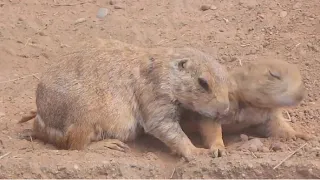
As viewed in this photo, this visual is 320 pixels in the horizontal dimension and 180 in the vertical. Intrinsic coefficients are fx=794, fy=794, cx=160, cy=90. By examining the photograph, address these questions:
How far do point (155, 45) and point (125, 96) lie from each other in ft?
6.02

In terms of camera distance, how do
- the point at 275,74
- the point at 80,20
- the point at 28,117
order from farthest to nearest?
the point at 80,20
the point at 28,117
the point at 275,74

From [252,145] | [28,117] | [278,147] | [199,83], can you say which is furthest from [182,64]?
[28,117]

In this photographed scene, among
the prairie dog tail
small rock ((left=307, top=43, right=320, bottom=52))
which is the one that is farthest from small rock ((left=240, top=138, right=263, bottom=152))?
the prairie dog tail

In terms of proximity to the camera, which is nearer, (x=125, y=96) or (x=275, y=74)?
(x=275, y=74)

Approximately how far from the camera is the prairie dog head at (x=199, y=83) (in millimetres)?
5266

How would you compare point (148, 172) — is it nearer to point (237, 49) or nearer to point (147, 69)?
point (147, 69)

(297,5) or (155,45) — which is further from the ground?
(297,5)

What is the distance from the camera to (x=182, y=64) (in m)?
5.49

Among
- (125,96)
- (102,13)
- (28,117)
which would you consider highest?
(125,96)

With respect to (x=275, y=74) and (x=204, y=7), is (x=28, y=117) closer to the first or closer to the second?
(x=275, y=74)

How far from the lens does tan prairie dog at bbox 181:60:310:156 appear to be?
5.18 m

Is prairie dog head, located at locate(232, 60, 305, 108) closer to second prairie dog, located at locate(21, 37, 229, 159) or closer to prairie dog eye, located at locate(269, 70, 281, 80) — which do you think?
prairie dog eye, located at locate(269, 70, 281, 80)

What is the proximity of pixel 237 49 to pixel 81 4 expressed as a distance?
7.17 feet

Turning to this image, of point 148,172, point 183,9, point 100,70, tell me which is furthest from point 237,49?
point 148,172
